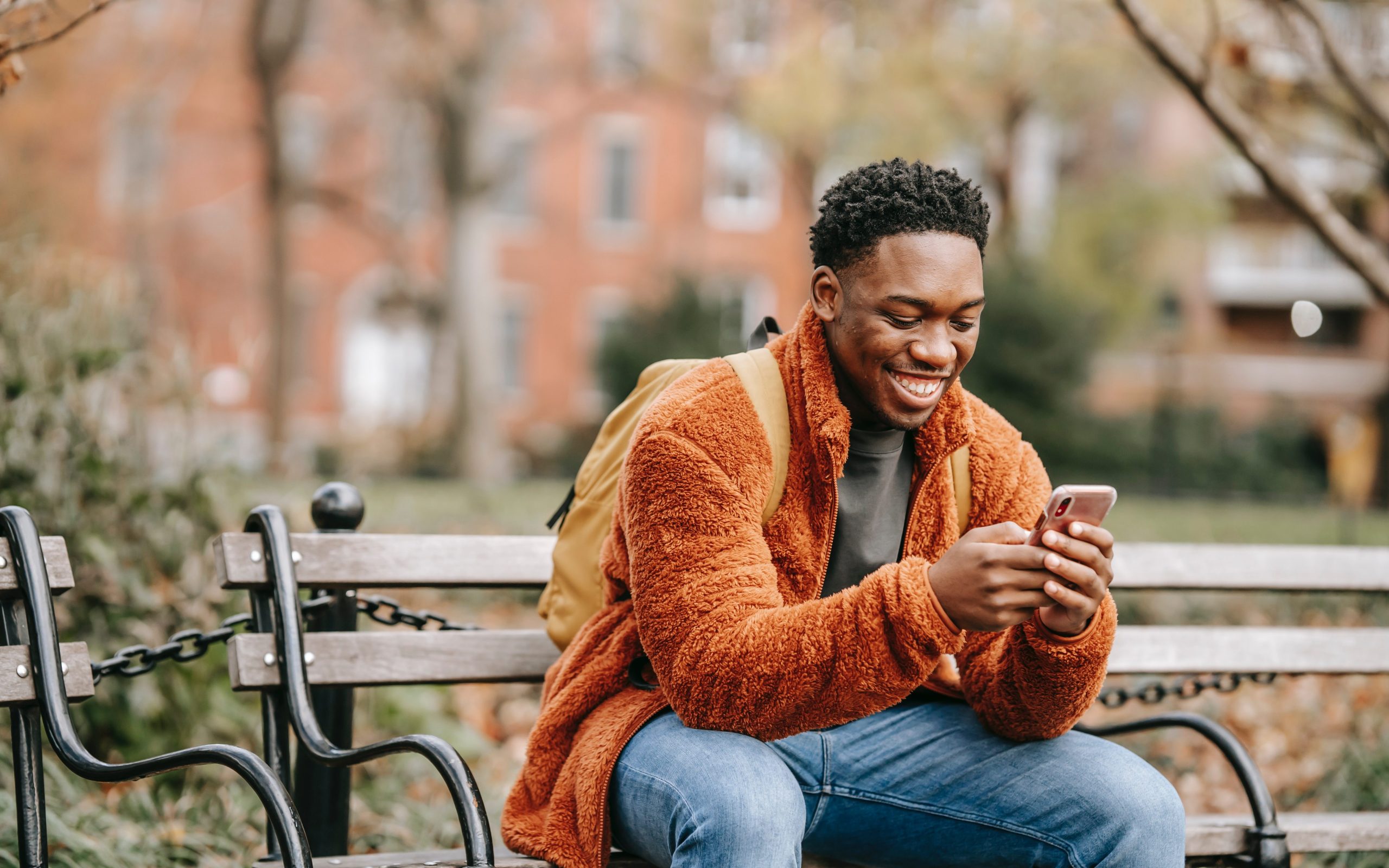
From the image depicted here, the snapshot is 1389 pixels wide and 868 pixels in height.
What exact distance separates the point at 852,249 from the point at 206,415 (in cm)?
276

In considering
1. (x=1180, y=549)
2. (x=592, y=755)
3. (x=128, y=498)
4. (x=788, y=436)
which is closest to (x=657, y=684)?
(x=592, y=755)

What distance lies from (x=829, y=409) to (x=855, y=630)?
16.5 inches

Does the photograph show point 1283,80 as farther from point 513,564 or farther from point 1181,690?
point 513,564

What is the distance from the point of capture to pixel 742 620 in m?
2.02

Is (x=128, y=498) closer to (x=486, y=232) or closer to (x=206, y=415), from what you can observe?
(x=206, y=415)

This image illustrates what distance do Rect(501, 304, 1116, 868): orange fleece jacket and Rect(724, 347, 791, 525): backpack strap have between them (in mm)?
20

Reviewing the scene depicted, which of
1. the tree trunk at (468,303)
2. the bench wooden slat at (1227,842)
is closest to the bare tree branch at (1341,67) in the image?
the bench wooden slat at (1227,842)

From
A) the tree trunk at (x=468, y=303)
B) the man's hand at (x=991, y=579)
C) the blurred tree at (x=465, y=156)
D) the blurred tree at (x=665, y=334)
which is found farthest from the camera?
the blurred tree at (x=665, y=334)

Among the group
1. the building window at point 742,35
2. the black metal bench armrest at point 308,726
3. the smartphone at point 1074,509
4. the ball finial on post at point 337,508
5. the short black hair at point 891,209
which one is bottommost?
the black metal bench armrest at point 308,726

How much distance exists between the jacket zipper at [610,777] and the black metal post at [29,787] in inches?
37.1

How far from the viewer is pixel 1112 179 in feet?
64.0

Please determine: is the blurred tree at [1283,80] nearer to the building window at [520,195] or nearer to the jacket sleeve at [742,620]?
the jacket sleeve at [742,620]

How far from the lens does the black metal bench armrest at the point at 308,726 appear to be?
212 cm

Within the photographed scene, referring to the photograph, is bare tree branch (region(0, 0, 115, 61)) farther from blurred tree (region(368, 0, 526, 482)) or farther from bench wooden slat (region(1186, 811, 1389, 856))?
blurred tree (region(368, 0, 526, 482))
